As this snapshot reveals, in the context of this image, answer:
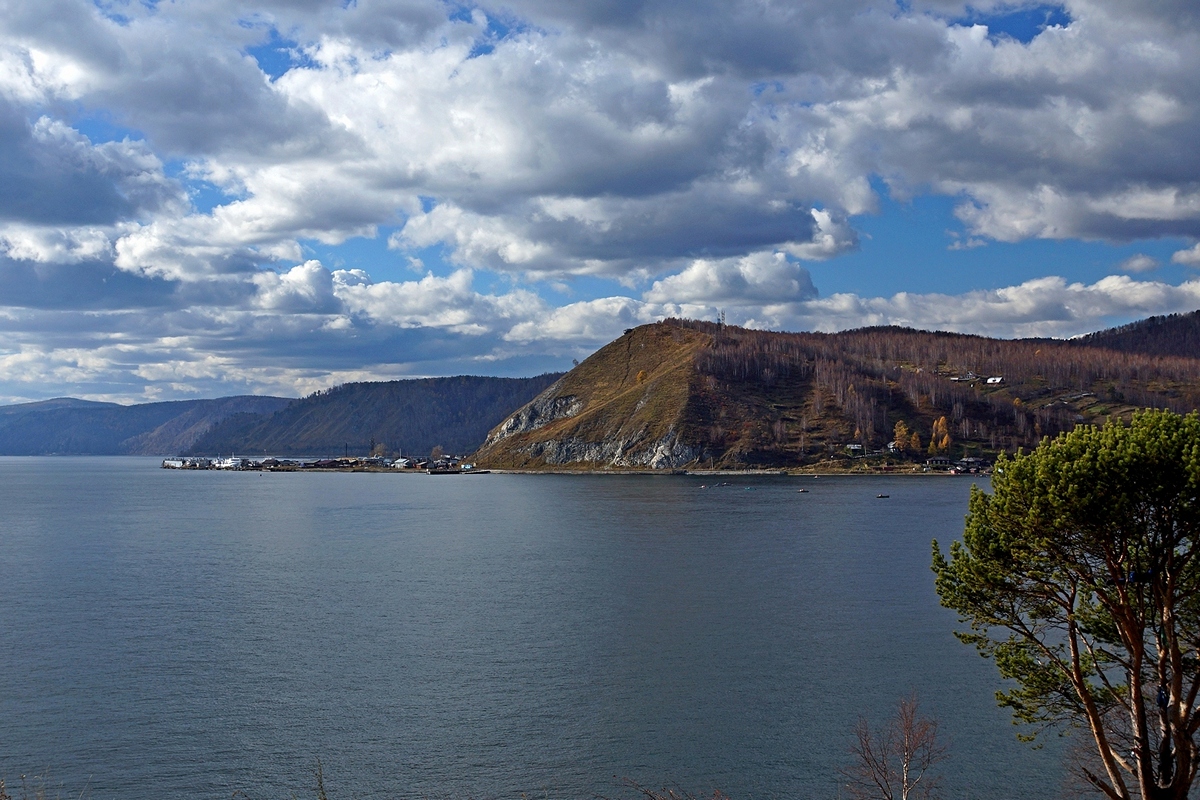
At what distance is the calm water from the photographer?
37.4 meters

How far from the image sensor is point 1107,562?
22969mm

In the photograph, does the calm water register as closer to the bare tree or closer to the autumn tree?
the bare tree

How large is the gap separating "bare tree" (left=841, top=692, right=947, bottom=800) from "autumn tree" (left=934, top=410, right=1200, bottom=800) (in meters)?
7.61

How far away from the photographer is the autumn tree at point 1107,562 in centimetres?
2183

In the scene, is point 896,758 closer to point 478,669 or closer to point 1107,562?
point 1107,562

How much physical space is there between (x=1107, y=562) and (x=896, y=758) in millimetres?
19013

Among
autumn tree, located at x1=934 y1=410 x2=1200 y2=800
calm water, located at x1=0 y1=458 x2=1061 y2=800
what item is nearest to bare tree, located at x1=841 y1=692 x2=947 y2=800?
calm water, located at x1=0 y1=458 x2=1061 y2=800

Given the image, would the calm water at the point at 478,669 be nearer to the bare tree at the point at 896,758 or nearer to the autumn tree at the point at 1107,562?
the bare tree at the point at 896,758

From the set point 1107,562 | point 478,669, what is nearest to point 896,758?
point 1107,562

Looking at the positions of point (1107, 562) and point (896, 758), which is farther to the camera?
point (896, 758)

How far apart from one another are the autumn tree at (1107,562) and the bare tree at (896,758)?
7613mm

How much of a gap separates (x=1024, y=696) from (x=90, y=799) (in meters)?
33.2

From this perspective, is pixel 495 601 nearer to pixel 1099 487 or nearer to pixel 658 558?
pixel 658 558

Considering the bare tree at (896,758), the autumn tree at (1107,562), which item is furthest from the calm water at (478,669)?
the autumn tree at (1107,562)
